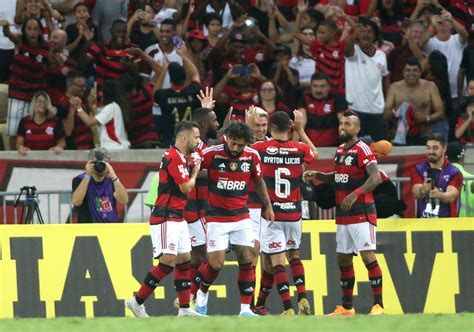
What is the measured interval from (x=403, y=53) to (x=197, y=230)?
6147 millimetres

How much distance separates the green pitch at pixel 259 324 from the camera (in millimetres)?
12023

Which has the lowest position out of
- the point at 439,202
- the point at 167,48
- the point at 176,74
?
the point at 439,202

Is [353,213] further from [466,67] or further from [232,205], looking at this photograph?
[466,67]

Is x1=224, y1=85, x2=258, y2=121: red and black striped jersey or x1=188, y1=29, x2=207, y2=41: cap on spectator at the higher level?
x1=188, y1=29, x2=207, y2=41: cap on spectator

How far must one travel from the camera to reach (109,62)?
19688mm

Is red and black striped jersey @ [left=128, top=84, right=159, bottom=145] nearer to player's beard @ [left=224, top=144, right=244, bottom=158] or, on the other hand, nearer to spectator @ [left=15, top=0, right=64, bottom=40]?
spectator @ [left=15, top=0, right=64, bottom=40]

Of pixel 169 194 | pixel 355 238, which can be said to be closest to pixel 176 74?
pixel 355 238

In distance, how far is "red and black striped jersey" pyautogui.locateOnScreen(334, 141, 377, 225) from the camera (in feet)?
48.7

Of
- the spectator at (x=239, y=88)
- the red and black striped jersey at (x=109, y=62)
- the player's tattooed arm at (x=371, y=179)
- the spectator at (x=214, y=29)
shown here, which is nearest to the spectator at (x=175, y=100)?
the spectator at (x=239, y=88)

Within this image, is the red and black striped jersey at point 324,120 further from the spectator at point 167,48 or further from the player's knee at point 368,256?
the player's knee at point 368,256

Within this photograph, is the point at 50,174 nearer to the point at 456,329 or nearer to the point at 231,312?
the point at 231,312

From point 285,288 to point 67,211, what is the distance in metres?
3.48

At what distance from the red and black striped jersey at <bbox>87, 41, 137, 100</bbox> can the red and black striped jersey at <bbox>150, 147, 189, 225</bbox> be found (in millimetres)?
5844

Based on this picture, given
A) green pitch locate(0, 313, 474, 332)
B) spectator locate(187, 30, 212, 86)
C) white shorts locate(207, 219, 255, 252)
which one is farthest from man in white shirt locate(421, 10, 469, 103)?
green pitch locate(0, 313, 474, 332)
